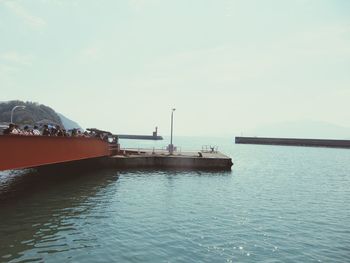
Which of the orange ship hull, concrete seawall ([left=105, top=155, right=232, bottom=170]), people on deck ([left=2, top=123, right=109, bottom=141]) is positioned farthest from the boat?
concrete seawall ([left=105, top=155, right=232, bottom=170])

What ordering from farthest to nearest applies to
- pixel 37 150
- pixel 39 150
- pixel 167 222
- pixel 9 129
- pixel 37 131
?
pixel 37 131, pixel 39 150, pixel 37 150, pixel 9 129, pixel 167 222

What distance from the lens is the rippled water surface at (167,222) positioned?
51.2 feet

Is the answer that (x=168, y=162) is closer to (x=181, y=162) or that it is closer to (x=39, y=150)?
(x=181, y=162)

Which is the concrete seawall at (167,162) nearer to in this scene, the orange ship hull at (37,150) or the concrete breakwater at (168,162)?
the concrete breakwater at (168,162)

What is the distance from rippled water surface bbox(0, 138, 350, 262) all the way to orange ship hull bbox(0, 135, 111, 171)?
3.10m

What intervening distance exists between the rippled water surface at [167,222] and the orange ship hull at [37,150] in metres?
3.10

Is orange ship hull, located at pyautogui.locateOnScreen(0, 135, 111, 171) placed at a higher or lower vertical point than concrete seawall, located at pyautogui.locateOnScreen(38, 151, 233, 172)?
higher

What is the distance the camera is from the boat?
21.6 metres

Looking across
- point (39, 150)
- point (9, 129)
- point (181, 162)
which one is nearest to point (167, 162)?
point (181, 162)

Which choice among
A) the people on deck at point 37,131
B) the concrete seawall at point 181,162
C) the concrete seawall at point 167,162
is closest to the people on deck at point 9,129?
the people on deck at point 37,131

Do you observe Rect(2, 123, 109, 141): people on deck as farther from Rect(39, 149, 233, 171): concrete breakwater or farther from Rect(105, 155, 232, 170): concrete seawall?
Rect(105, 155, 232, 170): concrete seawall

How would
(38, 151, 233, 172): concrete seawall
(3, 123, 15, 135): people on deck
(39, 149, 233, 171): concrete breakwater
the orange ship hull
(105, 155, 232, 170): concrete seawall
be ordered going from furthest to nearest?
(105, 155, 232, 170): concrete seawall → (39, 149, 233, 171): concrete breakwater → (38, 151, 233, 172): concrete seawall → (3, 123, 15, 135): people on deck → the orange ship hull

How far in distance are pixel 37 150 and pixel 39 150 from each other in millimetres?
360

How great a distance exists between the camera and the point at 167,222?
20.9 meters
